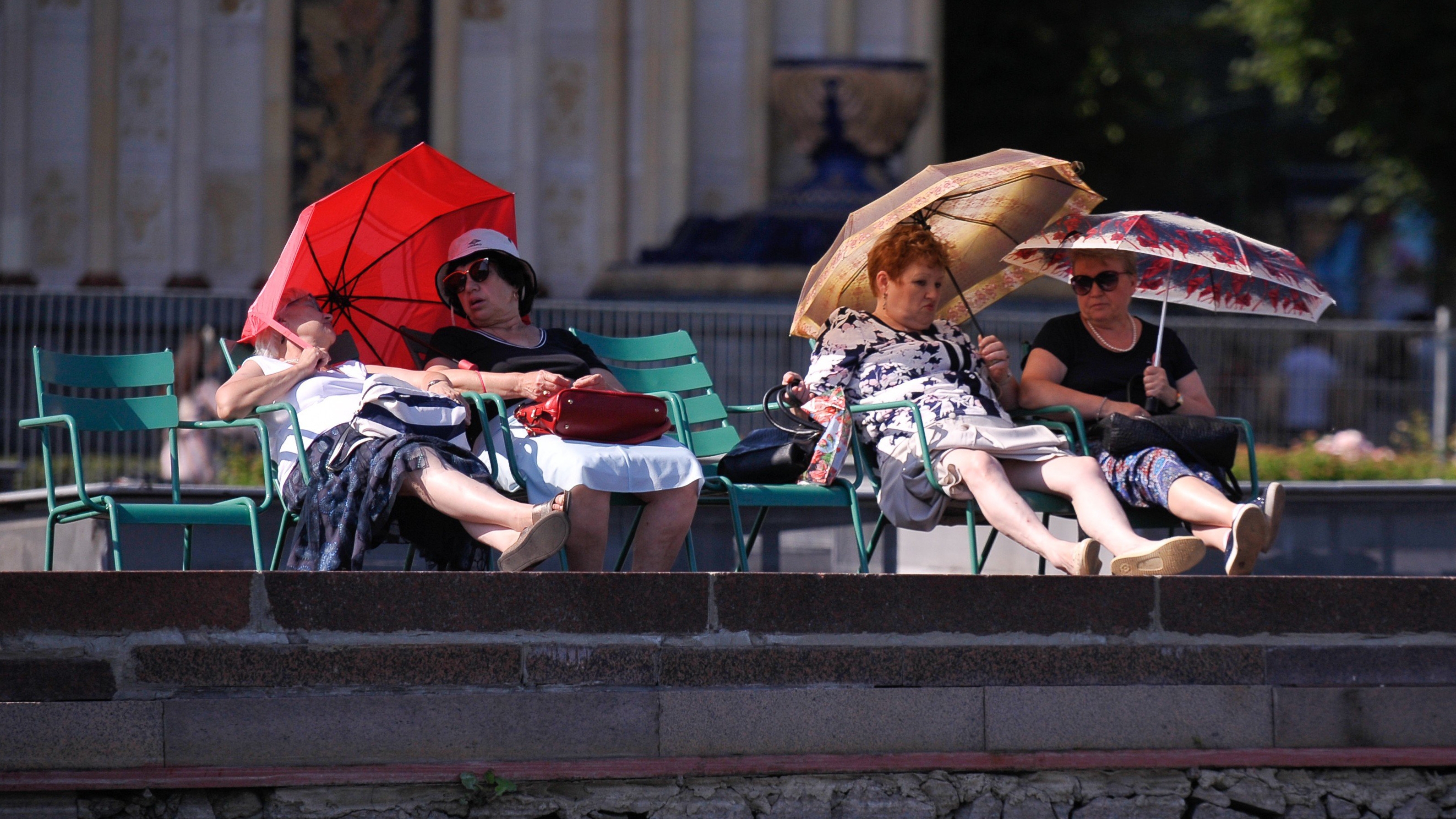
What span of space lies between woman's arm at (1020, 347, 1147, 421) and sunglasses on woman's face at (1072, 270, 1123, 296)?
0.98 ft

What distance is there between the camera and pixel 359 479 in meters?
5.47

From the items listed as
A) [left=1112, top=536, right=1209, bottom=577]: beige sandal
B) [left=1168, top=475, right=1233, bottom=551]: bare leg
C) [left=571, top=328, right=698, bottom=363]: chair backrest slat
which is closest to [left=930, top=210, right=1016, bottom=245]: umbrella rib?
[left=571, top=328, right=698, bottom=363]: chair backrest slat

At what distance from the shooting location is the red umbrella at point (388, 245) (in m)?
6.24

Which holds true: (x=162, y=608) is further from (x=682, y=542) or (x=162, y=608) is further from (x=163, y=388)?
(x=163, y=388)

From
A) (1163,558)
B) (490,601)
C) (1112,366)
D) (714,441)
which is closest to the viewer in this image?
(490,601)

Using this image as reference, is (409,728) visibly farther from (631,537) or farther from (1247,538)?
(1247,538)

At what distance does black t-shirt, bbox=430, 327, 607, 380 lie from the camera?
6230mm

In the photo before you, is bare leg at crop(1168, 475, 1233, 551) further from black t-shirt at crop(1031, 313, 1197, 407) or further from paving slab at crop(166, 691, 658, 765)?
paving slab at crop(166, 691, 658, 765)

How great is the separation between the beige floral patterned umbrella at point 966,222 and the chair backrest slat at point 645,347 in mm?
551

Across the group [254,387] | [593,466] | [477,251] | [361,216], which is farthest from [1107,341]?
[254,387]

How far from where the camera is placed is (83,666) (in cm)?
451

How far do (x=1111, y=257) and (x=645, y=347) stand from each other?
6.47 ft

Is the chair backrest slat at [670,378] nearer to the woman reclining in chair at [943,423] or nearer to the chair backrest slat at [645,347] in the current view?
the chair backrest slat at [645,347]

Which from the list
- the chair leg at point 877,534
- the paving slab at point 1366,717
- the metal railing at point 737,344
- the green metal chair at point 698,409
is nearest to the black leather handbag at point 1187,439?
the chair leg at point 877,534
